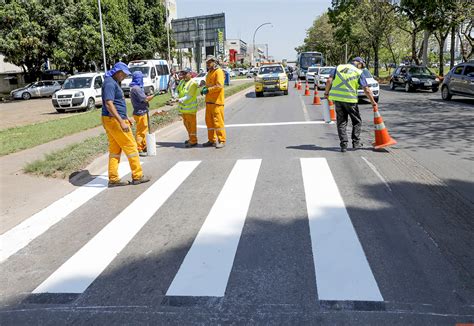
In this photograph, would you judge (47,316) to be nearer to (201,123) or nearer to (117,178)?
(117,178)

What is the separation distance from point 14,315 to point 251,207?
293 cm

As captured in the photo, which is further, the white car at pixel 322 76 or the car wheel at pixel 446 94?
the white car at pixel 322 76

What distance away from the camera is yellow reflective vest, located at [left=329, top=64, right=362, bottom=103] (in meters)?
8.25

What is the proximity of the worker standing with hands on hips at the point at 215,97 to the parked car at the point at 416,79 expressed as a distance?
18802 millimetres

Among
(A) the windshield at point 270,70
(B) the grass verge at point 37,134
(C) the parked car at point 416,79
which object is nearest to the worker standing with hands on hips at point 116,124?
(B) the grass verge at point 37,134

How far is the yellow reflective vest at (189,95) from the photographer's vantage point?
9.32m

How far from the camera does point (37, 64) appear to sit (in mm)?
37469

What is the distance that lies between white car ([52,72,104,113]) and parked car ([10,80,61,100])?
15709mm

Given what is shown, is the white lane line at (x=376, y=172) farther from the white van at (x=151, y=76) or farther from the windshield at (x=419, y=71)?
the white van at (x=151, y=76)

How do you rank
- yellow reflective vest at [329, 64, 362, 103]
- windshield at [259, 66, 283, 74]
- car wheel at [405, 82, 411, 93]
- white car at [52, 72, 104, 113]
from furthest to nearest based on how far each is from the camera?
1. windshield at [259, 66, 283, 74]
2. car wheel at [405, 82, 411, 93]
3. white car at [52, 72, 104, 113]
4. yellow reflective vest at [329, 64, 362, 103]

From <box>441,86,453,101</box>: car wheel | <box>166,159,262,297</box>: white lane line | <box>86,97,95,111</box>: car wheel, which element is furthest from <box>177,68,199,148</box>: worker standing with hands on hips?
<box>441,86,453,101</box>: car wheel

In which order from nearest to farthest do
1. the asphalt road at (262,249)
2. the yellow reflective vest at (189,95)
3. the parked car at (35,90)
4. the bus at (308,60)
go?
the asphalt road at (262,249)
the yellow reflective vest at (189,95)
the parked car at (35,90)
the bus at (308,60)

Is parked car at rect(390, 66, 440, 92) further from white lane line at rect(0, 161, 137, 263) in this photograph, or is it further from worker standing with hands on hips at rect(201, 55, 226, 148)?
white lane line at rect(0, 161, 137, 263)

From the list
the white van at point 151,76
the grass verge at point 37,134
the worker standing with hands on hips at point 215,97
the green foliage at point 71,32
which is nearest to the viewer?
the worker standing with hands on hips at point 215,97
